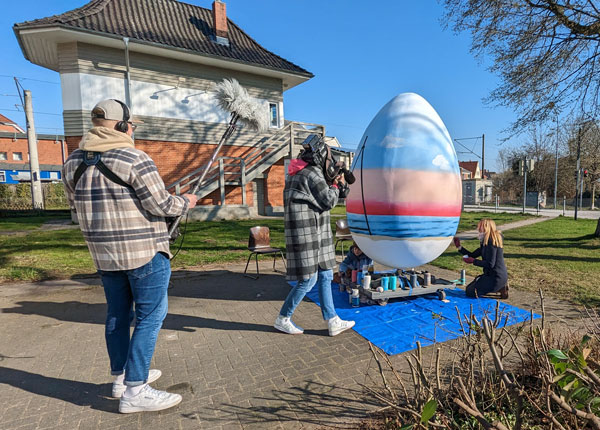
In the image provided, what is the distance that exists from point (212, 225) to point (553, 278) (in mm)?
11115

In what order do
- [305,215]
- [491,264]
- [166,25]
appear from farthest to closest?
[166,25] → [491,264] → [305,215]

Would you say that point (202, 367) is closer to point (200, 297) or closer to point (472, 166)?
point (200, 297)

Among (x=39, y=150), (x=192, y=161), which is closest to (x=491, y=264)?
(x=192, y=161)

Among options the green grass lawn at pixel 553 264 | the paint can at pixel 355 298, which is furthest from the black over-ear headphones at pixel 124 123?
the green grass lawn at pixel 553 264

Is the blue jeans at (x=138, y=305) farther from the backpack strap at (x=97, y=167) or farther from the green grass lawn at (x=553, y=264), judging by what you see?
the green grass lawn at (x=553, y=264)

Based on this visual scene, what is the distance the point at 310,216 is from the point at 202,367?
1727 millimetres

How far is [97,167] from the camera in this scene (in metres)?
2.25

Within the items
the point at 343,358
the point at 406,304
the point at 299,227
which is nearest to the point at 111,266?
the point at 299,227

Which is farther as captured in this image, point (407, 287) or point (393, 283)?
point (407, 287)

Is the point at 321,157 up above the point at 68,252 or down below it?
above

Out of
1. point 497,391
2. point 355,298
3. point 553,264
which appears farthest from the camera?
point 553,264

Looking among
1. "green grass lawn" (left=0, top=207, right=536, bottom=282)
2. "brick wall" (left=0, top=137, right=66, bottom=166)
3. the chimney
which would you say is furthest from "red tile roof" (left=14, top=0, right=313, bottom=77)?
"brick wall" (left=0, top=137, right=66, bottom=166)

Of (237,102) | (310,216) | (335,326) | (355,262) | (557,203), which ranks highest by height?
(237,102)

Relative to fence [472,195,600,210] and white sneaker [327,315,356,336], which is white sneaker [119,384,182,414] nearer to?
white sneaker [327,315,356,336]
